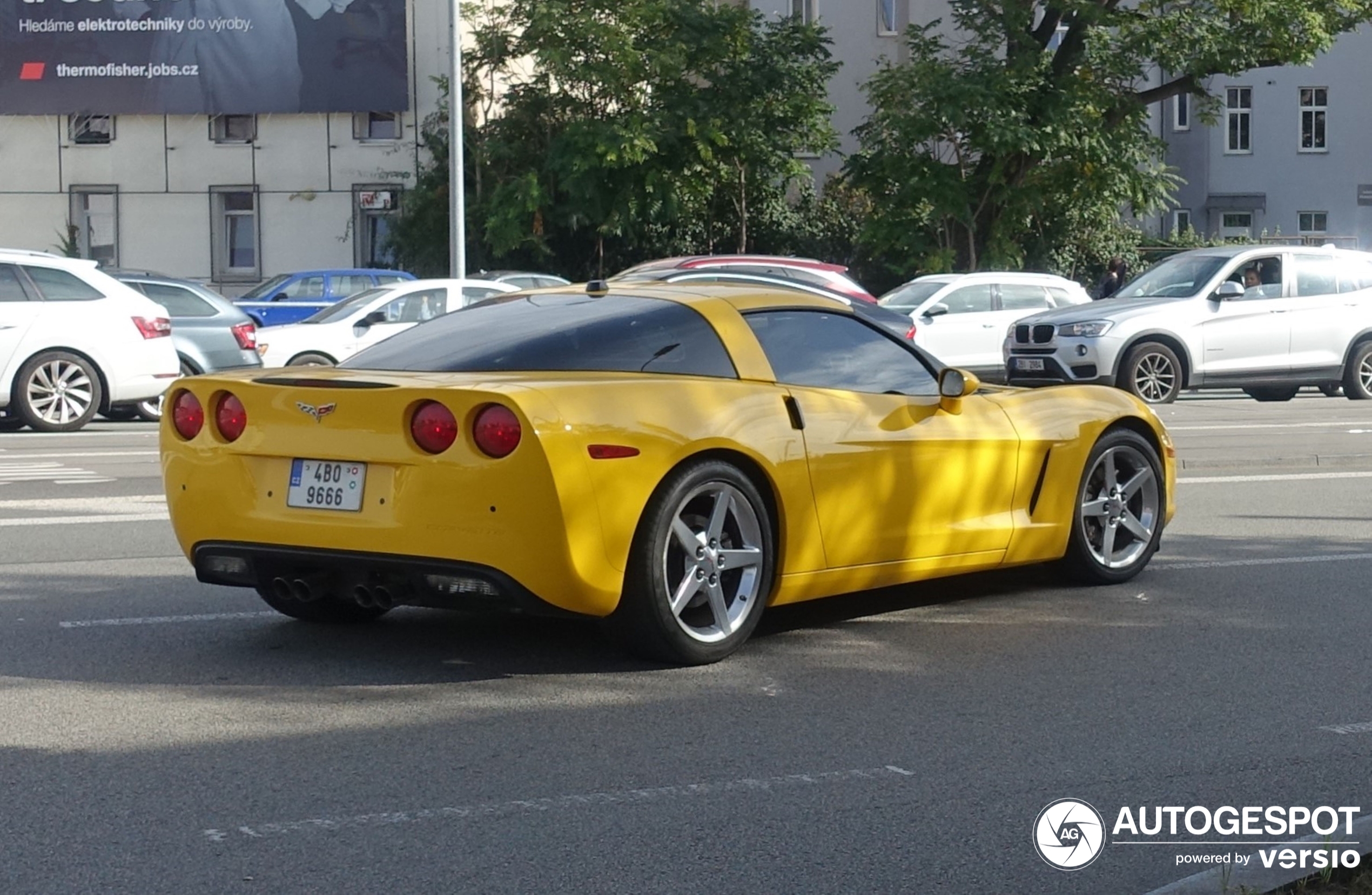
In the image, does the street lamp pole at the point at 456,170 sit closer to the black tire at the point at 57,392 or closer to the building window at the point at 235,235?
the black tire at the point at 57,392

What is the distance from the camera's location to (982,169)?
37.6 m

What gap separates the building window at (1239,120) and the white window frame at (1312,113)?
4.40 feet

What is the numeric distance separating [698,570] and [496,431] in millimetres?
942

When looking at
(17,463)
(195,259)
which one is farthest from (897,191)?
(17,463)

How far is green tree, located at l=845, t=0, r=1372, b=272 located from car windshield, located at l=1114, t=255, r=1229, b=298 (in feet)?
41.0

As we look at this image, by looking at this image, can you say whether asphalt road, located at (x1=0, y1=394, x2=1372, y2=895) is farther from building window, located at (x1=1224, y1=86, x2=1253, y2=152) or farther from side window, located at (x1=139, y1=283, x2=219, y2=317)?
building window, located at (x1=1224, y1=86, x2=1253, y2=152)

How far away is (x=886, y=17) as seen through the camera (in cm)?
5038

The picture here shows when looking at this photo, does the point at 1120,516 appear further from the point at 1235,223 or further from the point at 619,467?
the point at 1235,223

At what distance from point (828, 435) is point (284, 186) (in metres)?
37.4

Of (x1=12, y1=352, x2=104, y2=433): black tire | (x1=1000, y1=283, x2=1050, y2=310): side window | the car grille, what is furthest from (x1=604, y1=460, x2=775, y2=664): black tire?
(x1=1000, y1=283, x2=1050, y2=310): side window

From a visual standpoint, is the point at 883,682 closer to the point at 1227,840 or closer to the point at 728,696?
the point at 728,696

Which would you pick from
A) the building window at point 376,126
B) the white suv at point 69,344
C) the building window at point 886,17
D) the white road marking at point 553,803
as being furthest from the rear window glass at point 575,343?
the building window at point 886,17

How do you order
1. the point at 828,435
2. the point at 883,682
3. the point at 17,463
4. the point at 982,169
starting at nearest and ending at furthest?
the point at 883,682, the point at 828,435, the point at 17,463, the point at 982,169

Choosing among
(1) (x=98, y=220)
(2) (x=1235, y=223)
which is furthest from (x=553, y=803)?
(2) (x=1235, y=223)
